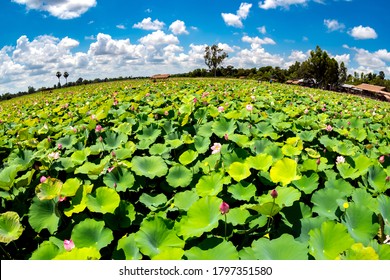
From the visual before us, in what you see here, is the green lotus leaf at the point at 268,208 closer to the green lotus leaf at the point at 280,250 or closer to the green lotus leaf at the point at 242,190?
the green lotus leaf at the point at 280,250

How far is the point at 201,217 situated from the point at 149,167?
3.00 ft

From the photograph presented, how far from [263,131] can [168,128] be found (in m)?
1.15

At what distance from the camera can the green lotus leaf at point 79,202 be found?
2.02 m

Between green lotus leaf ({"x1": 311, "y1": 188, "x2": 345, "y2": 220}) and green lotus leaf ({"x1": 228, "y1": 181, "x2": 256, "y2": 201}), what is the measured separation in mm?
436

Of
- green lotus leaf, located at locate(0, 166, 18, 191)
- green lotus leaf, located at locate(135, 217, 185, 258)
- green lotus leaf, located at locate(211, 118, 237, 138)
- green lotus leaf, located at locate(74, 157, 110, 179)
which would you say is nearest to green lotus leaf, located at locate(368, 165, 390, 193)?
green lotus leaf, located at locate(211, 118, 237, 138)

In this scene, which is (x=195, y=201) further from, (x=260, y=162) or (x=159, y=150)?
(x=159, y=150)

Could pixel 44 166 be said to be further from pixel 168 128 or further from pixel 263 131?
pixel 263 131

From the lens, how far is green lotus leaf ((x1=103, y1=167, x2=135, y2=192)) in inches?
90.7

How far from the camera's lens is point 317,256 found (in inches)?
61.3

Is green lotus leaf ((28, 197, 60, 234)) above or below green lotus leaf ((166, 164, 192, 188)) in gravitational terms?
below

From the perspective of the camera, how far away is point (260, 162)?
246 centimetres

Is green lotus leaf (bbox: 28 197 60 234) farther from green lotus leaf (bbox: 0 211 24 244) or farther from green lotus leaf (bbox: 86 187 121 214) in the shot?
green lotus leaf (bbox: 86 187 121 214)

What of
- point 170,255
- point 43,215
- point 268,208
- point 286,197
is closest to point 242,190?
point 286,197
